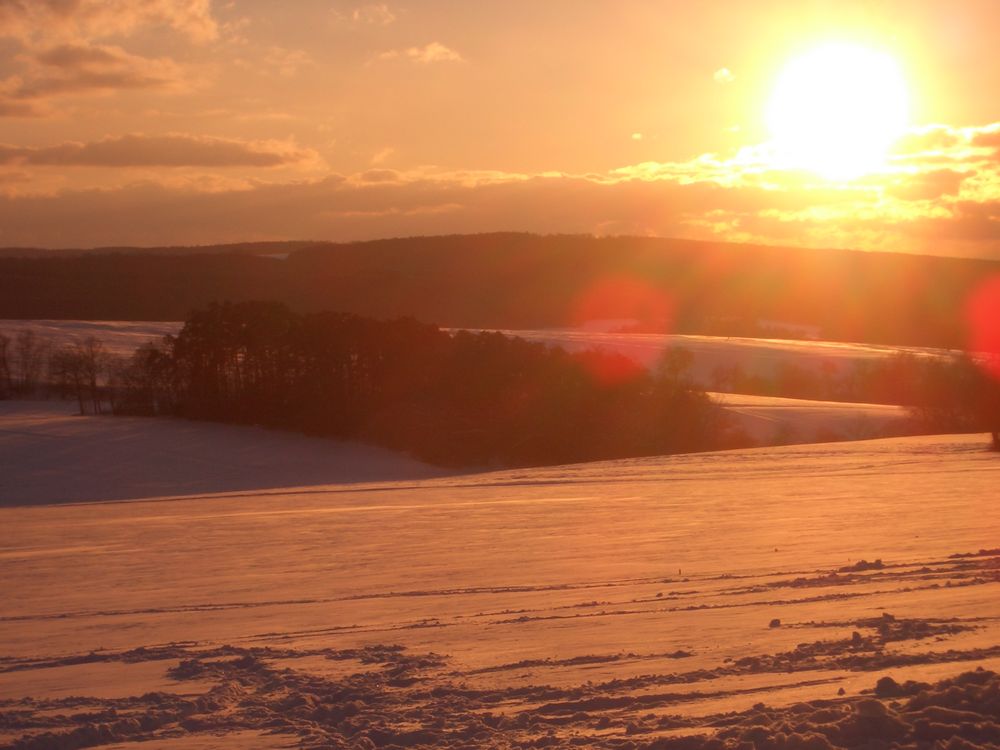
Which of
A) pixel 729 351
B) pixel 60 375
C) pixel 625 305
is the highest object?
pixel 625 305

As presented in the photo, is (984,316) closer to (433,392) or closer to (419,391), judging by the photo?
(433,392)

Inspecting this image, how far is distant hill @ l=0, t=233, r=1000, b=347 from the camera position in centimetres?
9194

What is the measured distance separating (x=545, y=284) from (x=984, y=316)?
40.0m

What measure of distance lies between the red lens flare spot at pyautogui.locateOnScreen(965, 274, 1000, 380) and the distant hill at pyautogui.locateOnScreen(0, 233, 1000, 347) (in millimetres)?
1305

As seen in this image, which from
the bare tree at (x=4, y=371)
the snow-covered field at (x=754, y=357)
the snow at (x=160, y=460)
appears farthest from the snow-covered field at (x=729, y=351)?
the bare tree at (x=4, y=371)

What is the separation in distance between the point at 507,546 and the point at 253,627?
5677 millimetres

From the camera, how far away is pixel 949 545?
39.0 ft

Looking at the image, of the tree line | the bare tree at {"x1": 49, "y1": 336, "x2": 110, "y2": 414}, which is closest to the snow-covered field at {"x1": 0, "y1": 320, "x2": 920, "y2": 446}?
the tree line

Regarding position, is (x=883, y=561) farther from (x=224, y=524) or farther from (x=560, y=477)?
(x=560, y=477)

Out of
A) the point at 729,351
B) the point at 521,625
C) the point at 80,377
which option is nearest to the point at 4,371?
the point at 80,377

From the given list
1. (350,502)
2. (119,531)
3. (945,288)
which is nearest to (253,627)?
(119,531)

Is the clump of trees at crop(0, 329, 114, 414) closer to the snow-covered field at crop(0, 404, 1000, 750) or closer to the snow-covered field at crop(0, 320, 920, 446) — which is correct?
the snow-covered field at crop(0, 320, 920, 446)

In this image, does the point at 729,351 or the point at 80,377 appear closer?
the point at 80,377

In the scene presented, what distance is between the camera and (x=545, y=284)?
10594 cm
